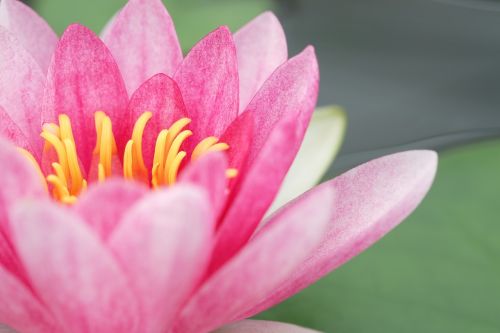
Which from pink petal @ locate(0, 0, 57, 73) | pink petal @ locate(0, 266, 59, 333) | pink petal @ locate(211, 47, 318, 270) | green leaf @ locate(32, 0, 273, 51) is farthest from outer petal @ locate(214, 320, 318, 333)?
green leaf @ locate(32, 0, 273, 51)

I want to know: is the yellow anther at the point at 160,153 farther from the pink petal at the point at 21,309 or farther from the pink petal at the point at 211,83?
the pink petal at the point at 21,309

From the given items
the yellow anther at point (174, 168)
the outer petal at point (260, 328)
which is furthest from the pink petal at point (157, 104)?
the outer petal at point (260, 328)

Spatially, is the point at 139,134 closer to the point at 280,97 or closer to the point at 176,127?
the point at 176,127

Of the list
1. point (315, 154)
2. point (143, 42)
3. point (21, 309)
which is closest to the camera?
point (21, 309)

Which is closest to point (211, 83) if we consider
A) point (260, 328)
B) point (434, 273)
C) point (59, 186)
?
point (59, 186)

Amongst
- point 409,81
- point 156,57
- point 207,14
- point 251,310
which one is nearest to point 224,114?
point 156,57

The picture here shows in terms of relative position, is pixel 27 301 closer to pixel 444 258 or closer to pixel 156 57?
pixel 156 57
